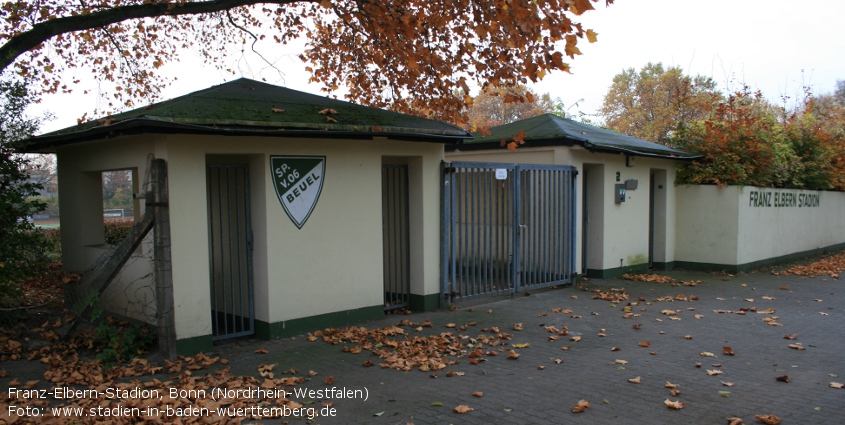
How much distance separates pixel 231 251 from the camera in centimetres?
784

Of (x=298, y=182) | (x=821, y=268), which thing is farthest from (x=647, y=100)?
(x=298, y=182)

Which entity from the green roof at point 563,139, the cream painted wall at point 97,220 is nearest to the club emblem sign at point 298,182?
the cream painted wall at point 97,220

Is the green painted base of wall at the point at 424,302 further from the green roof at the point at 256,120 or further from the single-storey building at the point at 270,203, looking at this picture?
the green roof at the point at 256,120

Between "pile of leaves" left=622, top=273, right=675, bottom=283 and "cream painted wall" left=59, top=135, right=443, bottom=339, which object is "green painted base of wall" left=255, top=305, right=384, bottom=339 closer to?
"cream painted wall" left=59, top=135, right=443, bottom=339

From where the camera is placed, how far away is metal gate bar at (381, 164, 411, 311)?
31.4 ft

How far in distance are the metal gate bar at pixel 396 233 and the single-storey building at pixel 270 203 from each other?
23 millimetres

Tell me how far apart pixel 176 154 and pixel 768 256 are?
14.1m

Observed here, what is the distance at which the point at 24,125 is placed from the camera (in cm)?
787

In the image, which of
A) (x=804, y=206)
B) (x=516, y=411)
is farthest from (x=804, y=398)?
(x=804, y=206)

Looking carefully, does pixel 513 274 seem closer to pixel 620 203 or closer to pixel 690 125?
pixel 620 203

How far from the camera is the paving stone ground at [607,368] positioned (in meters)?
5.15

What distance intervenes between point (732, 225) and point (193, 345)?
Result: 464 inches

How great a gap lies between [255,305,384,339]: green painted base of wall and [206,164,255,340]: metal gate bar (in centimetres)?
31

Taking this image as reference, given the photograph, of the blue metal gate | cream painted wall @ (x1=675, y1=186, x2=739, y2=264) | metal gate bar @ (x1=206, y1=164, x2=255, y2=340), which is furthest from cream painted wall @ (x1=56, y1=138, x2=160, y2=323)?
cream painted wall @ (x1=675, y1=186, x2=739, y2=264)
